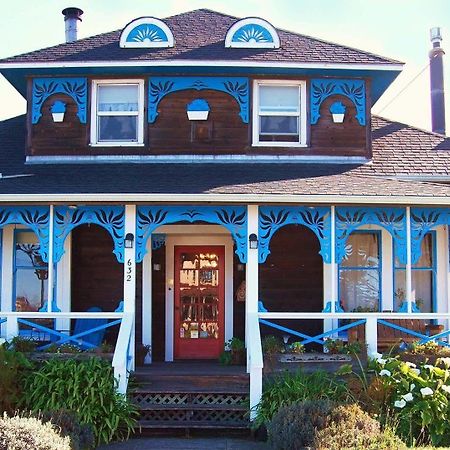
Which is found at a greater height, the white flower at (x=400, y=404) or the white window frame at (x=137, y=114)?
the white window frame at (x=137, y=114)

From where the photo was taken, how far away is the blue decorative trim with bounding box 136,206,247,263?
1146 centimetres

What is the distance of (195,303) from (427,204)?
4.91 metres

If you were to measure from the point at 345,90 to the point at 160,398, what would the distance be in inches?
266

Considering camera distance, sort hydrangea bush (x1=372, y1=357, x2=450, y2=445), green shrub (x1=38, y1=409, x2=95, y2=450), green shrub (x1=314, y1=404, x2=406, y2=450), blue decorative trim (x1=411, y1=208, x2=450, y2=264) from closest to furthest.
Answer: green shrub (x1=314, y1=404, x2=406, y2=450) → green shrub (x1=38, y1=409, x2=95, y2=450) → hydrangea bush (x1=372, y1=357, x2=450, y2=445) → blue decorative trim (x1=411, y1=208, x2=450, y2=264)

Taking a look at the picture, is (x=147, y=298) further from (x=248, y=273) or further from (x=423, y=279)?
(x=423, y=279)

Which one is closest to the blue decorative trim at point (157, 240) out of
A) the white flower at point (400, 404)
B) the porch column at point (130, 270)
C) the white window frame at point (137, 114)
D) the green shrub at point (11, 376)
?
the white window frame at point (137, 114)

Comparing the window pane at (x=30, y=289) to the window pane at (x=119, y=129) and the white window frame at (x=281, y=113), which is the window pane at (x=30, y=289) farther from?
the white window frame at (x=281, y=113)

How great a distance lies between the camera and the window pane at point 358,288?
1319 cm

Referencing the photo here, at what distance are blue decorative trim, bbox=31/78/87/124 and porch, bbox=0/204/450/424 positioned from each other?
2.20 m

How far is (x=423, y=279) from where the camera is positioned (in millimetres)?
13320

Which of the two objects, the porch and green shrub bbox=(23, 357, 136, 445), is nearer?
green shrub bbox=(23, 357, 136, 445)

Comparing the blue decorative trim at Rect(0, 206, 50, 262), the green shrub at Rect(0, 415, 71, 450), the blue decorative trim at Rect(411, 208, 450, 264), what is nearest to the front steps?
the green shrub at Rect(0, 415, 71, 450)

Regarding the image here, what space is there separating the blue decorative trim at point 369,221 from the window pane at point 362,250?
1600 millimetres

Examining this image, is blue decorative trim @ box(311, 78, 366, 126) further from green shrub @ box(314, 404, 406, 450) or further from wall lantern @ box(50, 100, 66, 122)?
green shrub @ box(314, 404, 406, 450)
